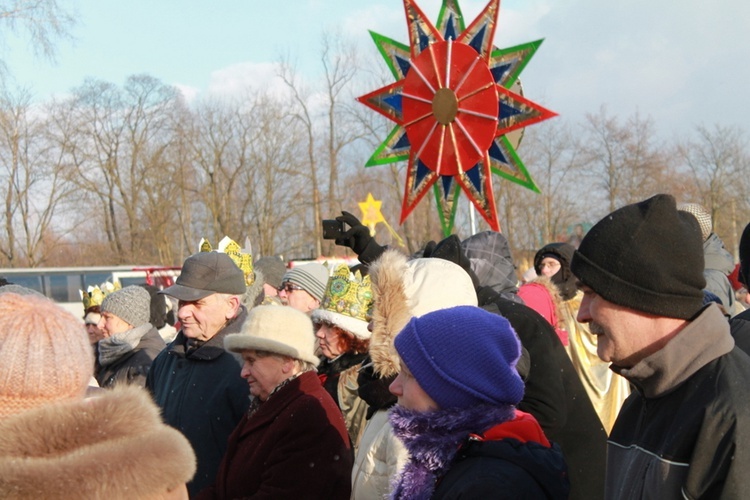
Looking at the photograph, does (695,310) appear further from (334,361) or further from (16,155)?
(16,155)

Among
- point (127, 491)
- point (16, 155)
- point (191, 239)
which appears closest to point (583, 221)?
point (191, 239)

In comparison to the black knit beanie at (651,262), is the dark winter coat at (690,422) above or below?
below

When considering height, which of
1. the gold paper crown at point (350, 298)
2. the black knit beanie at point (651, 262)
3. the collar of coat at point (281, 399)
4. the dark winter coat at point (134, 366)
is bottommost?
the dark winter coat at point (134, 366)

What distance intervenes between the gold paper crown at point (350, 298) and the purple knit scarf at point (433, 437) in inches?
67.3

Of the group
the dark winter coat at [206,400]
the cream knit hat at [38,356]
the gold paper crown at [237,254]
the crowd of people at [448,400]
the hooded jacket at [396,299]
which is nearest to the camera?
the crowd of people at [448,400]

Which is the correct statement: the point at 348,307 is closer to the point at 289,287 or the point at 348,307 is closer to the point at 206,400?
the point at 206,400

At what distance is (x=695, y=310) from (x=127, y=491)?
1.52 meters

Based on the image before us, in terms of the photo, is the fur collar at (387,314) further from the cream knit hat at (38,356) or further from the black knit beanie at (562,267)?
the black knit beanie at (562,267)

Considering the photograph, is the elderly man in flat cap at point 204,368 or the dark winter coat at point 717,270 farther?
the dark winter coat at point 717,270

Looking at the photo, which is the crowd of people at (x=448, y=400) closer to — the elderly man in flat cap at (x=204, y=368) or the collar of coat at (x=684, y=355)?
the collar of coat at (x=684, y=355)

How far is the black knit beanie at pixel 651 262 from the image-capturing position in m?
2.15

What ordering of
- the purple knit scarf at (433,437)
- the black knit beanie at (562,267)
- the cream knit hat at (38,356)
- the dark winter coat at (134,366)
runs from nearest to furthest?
the cream knit hat at (38,356) < the purple knit scarf at (433,437) < the dark winter coat at (134,366) < the black knit beanie at (562,267)

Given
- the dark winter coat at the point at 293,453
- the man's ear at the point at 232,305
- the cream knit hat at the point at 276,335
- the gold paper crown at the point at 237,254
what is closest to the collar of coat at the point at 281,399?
the dark winter coat at the point at 293,453

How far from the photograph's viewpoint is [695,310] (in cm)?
216
